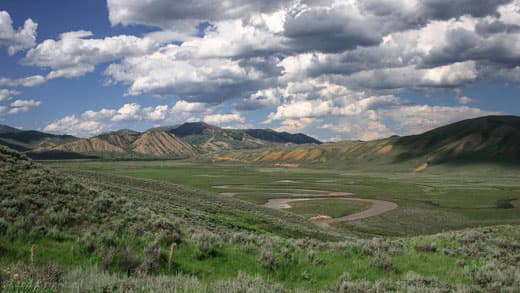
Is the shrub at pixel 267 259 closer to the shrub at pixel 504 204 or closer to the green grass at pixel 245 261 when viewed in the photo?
the green grass at pixel 245 261

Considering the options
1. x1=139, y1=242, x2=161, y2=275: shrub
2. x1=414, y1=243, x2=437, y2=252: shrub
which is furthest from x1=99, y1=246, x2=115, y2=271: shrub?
x1=414, y1=243, x2=437, y2=252: shrub

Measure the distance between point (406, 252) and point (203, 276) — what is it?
815 centimetres

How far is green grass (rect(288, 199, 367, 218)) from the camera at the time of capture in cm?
6826

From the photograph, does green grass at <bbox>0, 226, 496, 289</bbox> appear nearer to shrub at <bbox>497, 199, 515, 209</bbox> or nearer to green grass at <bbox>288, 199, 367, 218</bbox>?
green grass at <bbox>288, 199, 367, 218</bbox>

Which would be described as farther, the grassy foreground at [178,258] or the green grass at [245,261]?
the green grass at [245,261]

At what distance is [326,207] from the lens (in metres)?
74.5

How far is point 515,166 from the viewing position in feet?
638

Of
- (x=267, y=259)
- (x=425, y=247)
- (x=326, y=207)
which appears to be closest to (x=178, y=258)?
(x=267, y=259)

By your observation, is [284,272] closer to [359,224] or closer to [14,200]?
[14,200]

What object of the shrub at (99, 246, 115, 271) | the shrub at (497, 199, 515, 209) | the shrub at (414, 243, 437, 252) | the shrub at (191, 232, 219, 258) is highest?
the shrub at (99, 246, 115, 271)

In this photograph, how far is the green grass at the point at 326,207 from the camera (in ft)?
224

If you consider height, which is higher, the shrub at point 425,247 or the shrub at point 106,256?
the shrub at point 106,256

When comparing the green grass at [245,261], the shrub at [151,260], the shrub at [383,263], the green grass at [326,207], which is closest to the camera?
the shrub at [151,260]

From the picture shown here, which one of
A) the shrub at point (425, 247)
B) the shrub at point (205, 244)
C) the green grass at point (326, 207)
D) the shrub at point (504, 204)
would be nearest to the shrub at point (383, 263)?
the shrub at point (425, 247)
